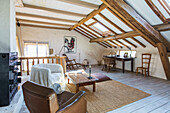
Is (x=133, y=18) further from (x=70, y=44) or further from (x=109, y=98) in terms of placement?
(x=70, y=44)

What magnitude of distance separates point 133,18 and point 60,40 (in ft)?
15.5

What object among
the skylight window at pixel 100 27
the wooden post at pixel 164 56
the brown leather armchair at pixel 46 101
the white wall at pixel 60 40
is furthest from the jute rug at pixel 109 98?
the white wall at pixel 60 40

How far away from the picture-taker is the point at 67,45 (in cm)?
673

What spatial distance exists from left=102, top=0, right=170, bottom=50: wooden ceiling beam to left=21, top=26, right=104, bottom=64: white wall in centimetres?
433

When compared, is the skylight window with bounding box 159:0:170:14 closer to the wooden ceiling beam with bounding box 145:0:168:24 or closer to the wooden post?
the wooden ceiling beam with bounding box 145:0:168:24

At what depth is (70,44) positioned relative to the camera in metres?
6.82

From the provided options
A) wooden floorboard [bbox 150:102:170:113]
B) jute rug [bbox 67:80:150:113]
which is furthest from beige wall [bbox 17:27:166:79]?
wooden floorboard [bbox 150:102:170:113]

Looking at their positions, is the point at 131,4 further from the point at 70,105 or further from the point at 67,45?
the point at 67,45

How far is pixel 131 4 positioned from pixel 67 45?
4.64 metres

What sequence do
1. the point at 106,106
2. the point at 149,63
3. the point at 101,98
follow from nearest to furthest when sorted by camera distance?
1. the point at 106,106
2. the point at 101,98
3. the point at 149,63

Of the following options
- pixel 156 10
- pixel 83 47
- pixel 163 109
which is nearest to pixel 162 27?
pixel 156 10

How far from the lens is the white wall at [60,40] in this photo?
19.0ft

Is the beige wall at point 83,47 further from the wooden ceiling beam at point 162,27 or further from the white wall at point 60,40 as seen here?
the wooden ceiling beam at point 162,27

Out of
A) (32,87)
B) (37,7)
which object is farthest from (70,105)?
(37,7)
